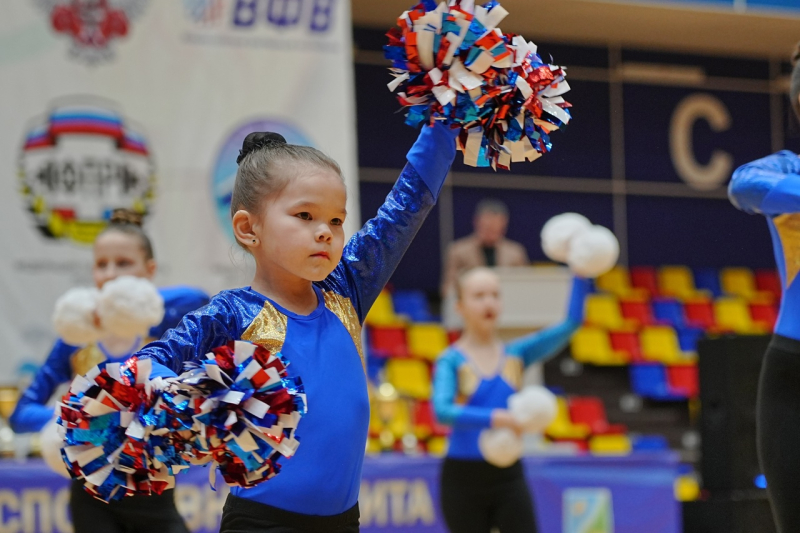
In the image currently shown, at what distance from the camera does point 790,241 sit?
105 inches

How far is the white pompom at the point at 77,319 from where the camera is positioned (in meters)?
Answer: 3.41

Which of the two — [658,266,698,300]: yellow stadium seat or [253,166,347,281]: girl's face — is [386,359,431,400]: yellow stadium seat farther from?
[253,166,347,281]: girl's face

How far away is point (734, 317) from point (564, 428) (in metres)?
3.04

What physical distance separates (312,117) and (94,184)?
1.40 meters

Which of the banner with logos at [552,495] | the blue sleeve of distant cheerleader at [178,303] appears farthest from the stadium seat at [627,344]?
the blue sleeve of distant cheerleader at [178,303]

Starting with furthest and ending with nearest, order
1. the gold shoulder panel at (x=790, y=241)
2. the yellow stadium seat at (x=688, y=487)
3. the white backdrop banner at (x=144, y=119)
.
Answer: the yellow stadium seat at (x=688, y=487) → the white backdrop banner at (x=144, y=119) → the gold shoulder panel at (x=790, y=241)

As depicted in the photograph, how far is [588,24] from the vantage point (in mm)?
11156

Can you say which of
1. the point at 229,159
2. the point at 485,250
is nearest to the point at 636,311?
the point at 485,250

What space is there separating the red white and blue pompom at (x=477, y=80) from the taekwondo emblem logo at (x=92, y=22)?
4.74m

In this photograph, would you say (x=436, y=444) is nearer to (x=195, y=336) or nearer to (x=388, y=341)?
(x=388, y=341)

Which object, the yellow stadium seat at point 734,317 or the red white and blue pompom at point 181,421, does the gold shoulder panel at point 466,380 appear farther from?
the yellow stadium seat at point 734,317

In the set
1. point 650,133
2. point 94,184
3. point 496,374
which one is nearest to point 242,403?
point 496,374

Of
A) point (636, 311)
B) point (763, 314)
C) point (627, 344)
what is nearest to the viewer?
point (627, 344)

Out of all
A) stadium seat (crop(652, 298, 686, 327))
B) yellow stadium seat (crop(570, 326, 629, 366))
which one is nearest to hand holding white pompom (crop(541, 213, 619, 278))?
yellow stadium seat (crop(570, 326, 629, 366))
